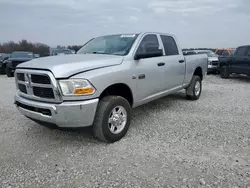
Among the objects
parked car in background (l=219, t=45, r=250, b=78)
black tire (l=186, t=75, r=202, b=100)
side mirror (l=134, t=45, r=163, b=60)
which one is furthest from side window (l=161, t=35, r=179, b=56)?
parked car in background (l=219, t=45, r=250, b=78)

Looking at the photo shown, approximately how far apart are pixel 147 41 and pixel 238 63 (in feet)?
26.7

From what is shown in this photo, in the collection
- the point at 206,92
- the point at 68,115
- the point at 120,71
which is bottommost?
the point at 206,92

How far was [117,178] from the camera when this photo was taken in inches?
106

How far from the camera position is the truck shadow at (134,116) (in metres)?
3.35

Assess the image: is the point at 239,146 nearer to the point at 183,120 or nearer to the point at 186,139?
the point at 186,139

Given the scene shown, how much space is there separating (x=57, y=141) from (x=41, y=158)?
22.7 inches

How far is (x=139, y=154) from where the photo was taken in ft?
10.7

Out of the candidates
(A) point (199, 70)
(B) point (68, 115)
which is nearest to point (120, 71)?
(B) point (68, 115)

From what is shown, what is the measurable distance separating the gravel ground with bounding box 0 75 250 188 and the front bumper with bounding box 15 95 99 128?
300 millimetres

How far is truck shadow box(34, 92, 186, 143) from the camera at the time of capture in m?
3.35

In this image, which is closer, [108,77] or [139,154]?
[139,154]

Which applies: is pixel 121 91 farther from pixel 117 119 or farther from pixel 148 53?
pixel 148 53

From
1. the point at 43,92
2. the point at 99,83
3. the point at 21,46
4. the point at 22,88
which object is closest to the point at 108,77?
the point at 99,83

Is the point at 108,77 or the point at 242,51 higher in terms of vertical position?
the point at 242,51
